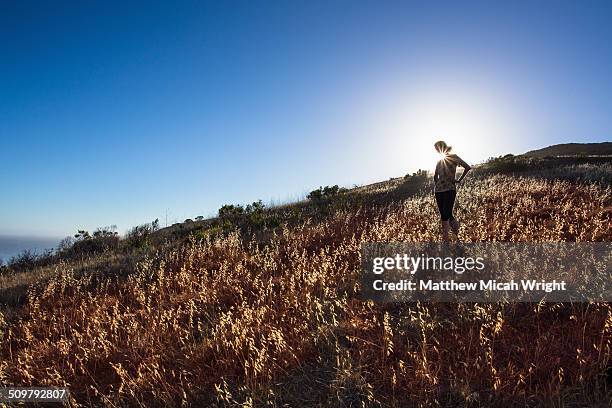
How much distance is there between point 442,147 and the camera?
8391 mm

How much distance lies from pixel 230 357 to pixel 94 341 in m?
2.25

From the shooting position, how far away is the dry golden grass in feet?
12.8

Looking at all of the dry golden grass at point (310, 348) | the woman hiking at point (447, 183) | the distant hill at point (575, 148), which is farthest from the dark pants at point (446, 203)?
the distant hill at point (575, 148)

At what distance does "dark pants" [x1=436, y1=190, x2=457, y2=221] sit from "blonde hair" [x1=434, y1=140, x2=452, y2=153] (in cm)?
86

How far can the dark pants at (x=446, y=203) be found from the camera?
26.3 ft

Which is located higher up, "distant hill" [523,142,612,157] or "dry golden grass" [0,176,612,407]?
"distant hill" [523,142,612,157]

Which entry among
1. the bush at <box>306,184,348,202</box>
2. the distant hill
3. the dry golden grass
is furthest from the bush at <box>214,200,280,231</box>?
the distant hill

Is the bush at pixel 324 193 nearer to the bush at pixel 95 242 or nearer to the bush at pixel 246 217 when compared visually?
the bush at pixel 246 217

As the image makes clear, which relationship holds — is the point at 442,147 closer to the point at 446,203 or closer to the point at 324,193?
the point at 446,203

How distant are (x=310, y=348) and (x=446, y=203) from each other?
4.61 meters

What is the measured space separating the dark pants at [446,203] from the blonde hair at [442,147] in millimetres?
860

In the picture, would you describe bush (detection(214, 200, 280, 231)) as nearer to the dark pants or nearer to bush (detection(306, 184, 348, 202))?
bush (detection(306, 184, 348, 202))

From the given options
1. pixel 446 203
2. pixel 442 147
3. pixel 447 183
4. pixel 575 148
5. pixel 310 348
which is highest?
pixel 575 148

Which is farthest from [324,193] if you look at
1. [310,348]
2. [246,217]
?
[310,348]
